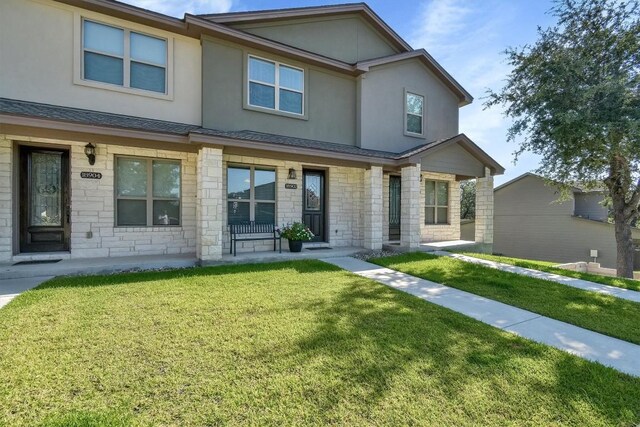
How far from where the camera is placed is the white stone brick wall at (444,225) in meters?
11.7

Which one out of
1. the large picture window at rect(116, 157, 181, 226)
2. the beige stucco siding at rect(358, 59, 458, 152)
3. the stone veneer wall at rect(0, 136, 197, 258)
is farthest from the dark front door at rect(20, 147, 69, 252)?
the beige stucco siding at rect(358, 59, 458, 152)

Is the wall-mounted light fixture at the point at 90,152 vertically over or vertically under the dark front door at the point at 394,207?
over

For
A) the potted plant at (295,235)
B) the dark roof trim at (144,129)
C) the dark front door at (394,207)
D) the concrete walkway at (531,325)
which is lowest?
the concrete walkway at (531,325)

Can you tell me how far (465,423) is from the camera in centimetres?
217

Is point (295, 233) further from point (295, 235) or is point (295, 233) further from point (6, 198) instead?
point (6, 198)

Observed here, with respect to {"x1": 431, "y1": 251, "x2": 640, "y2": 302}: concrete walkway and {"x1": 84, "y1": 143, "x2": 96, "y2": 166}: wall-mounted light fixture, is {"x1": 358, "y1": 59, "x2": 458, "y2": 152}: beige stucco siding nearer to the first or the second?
{"x1": 431, "y1": 251, "x2": 640, "y2": 302}: concrete walkway

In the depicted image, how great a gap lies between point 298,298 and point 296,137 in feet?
18.9

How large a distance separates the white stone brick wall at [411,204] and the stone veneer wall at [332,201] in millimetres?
1373

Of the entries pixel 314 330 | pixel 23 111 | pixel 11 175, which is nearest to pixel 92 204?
pixel 11 175

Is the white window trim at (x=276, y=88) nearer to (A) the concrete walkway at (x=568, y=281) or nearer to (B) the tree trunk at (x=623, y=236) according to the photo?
(A) the concrete walkway at (x=568, y=281)

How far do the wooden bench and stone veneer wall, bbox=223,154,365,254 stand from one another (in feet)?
0.82

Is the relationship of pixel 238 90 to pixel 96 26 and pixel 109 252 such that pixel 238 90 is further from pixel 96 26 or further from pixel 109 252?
pixel 109 252

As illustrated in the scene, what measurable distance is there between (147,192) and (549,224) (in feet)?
63.9

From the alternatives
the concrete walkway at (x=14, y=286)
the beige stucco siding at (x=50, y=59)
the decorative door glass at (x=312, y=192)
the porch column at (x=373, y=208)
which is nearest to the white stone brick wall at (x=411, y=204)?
the porch column at (x=373, y=208)
